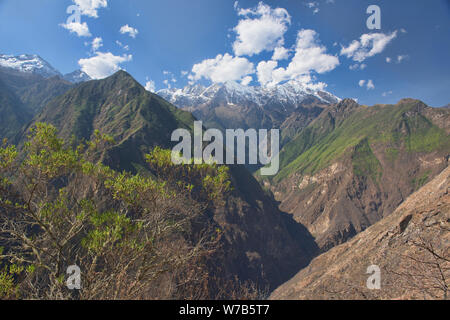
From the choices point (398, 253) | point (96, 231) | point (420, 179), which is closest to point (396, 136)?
point (420, 179)

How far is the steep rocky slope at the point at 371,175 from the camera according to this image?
→ 99.9 m

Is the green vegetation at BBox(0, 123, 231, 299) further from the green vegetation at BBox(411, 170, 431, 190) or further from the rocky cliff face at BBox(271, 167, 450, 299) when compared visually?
the green vegetation at BBox(411, 170, 431, 190)

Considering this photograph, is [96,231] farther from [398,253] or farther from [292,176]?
[292,176]

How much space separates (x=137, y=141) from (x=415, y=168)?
134088 mm

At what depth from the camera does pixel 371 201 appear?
107500 millimetres

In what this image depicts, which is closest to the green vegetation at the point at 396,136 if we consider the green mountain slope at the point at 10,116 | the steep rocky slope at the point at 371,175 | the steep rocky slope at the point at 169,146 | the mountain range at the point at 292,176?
the steep rocky slope at the point at 371,175

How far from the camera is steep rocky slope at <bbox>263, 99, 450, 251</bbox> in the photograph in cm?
9994

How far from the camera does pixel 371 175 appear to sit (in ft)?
384

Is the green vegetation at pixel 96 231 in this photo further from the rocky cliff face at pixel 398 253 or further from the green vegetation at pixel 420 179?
the green vegetation at pixel 420 179

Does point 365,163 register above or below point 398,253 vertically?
above

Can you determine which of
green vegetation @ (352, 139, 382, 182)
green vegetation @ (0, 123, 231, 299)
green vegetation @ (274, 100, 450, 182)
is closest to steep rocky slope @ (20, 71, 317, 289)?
green vegetation @ (0, 123, 231, 299)

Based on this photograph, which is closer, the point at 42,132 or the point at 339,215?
the point at 42,132
